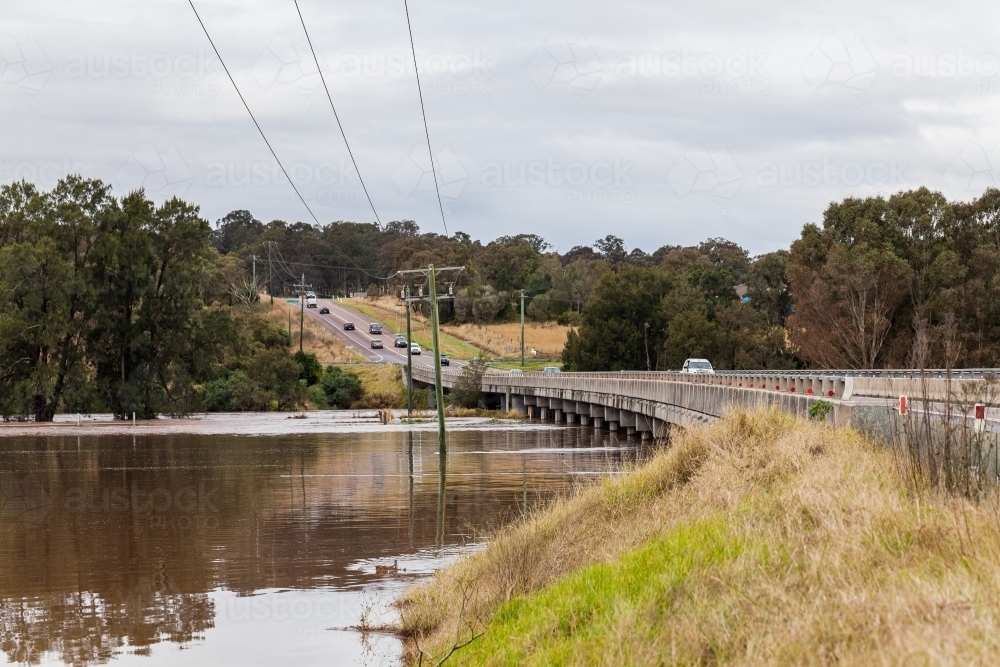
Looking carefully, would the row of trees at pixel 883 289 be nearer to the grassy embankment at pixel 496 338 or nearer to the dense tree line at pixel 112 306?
the dense tree line at pixel 112 306

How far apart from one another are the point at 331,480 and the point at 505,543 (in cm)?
1934

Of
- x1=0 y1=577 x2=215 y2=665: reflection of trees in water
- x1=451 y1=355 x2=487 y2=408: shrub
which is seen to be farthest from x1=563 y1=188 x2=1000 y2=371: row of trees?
x1=0 y1=577 x2=215 y2=665: reflection of trees in water

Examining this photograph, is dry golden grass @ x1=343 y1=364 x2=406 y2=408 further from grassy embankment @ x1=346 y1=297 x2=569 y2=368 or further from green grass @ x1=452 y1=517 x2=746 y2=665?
green grass @ x1=452 y1=517 x2=746 y2=665

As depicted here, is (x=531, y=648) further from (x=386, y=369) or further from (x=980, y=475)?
(x=386, y=369)

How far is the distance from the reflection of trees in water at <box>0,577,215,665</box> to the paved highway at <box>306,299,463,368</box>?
3556 inches

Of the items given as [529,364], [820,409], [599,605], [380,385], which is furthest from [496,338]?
[599,605]

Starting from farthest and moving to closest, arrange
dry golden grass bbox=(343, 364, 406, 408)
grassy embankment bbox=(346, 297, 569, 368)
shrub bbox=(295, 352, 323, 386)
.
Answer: grassy embankment bbox=(346, 297, 569, 368) < shrub bbox=(295, 352, 323, 386) < dry golden grass bbox=(343, 364, 406, 408)

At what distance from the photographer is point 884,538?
9.52 meters

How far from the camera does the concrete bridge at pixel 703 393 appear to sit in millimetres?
18750

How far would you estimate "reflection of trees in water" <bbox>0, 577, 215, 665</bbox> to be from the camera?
43.7ft

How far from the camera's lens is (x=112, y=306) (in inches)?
3199

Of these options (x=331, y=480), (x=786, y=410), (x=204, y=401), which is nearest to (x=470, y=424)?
(x=204, y=401)

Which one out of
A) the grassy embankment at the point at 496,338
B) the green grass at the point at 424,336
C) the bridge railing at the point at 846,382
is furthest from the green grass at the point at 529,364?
the bridge railing at the point at 846,382

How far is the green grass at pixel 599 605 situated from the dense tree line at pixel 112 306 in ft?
221
